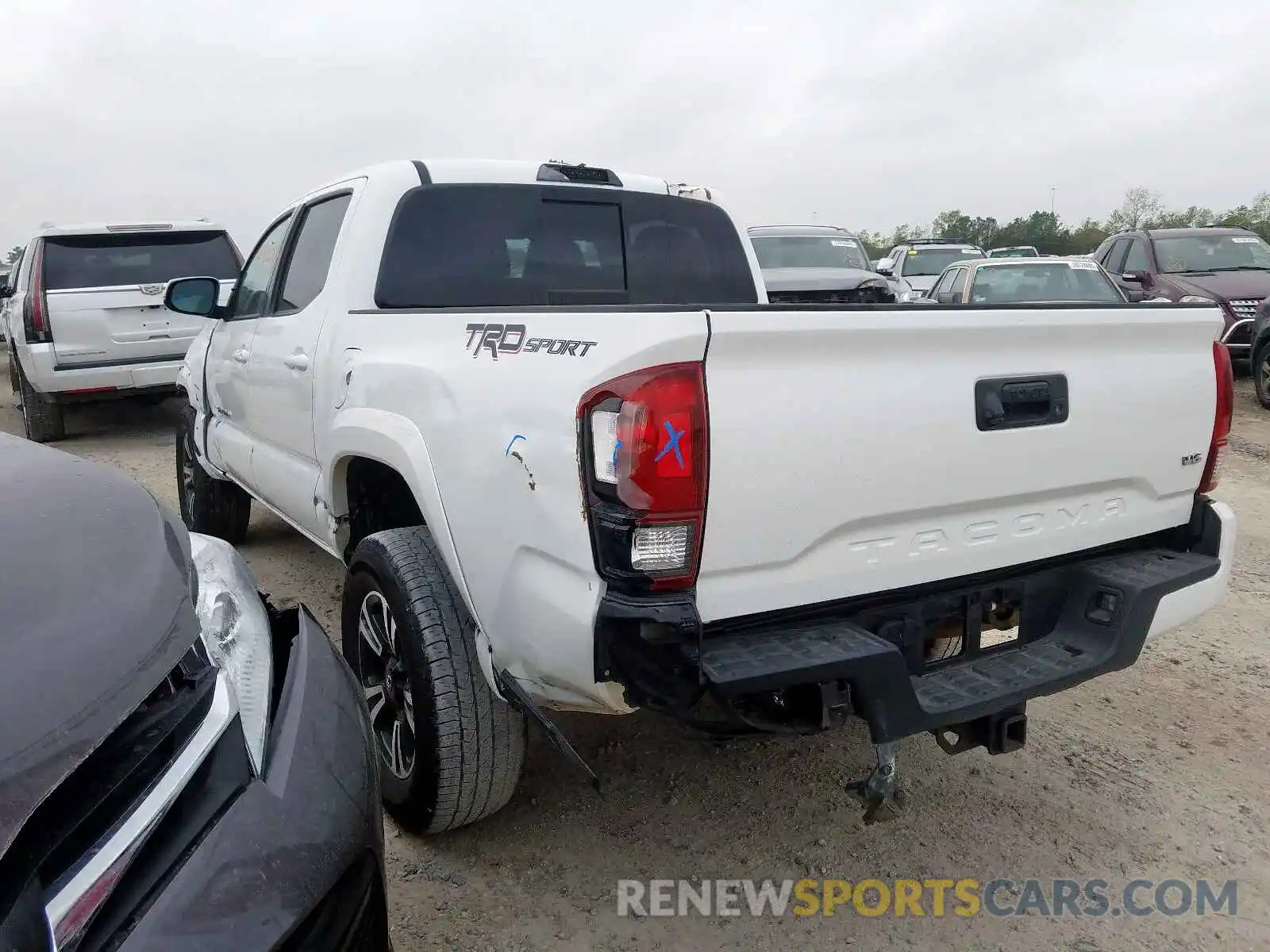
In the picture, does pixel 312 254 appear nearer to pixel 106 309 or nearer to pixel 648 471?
pixel 648 471

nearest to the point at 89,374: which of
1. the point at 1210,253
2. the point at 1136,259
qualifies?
the point at 1136,259

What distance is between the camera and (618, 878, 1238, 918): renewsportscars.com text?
7.95 ft

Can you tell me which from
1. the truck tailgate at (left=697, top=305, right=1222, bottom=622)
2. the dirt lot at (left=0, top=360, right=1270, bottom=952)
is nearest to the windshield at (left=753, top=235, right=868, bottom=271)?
the dirt lot at (left=0, top=360, right=1270, bottom=952)

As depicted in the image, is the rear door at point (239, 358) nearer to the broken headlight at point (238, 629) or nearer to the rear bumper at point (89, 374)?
the broken headlight at point (238, 629)

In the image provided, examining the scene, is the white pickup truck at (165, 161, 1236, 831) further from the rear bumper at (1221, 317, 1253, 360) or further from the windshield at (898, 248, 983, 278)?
the windshield at (898, 248, 983, 278)

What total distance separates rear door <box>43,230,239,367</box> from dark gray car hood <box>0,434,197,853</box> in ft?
23.4

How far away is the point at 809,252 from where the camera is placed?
40.7 ft

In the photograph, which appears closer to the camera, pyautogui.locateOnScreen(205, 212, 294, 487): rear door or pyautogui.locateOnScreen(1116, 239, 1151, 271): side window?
pyautogui.locateOnScreen(205, 212, 294, 487): rear door

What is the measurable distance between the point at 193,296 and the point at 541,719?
3355 millimetres

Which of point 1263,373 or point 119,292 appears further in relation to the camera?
point 1263,373

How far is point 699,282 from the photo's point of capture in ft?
12.9

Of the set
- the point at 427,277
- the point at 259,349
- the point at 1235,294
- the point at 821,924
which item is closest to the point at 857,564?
the point at 821,924

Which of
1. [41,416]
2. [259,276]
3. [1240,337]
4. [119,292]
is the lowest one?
[41,416]

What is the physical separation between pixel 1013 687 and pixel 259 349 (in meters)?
3.12
